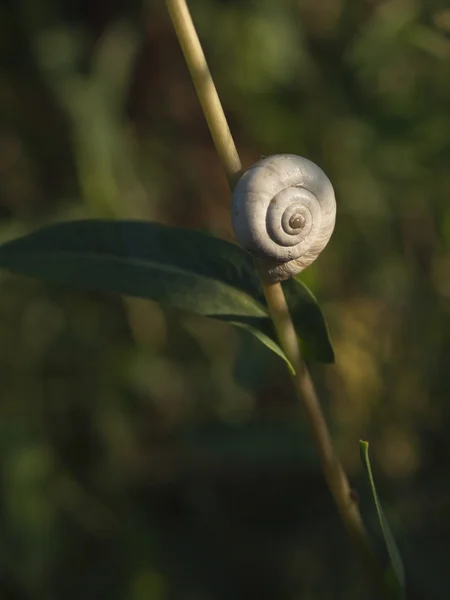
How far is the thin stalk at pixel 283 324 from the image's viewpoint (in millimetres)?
689

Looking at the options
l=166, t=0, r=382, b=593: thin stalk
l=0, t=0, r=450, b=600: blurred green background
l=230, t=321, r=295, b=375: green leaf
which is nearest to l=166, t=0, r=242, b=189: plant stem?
l=166, t=0, r=382, b=593: thin stalk

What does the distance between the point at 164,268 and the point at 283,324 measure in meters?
0.20

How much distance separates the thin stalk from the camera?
0.69 meters

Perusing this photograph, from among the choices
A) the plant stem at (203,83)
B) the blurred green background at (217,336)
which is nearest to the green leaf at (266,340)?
the plant stem at (203,83)

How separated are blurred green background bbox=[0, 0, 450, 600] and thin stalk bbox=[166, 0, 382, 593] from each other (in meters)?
0.71

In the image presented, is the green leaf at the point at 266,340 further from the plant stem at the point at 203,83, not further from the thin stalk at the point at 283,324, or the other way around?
the plant stem at the point at 203,83

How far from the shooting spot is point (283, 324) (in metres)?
0.82

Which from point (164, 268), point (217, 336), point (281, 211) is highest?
point (281, 211)

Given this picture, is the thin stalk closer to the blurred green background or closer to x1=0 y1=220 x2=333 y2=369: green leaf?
x1=0 y1=220 x2=333 y2=369: green leaf

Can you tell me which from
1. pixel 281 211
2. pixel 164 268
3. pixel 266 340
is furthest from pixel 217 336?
pixel 281 211

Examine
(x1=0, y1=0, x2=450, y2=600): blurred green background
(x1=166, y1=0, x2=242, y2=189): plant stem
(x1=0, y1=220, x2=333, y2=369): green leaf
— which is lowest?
(x1=0, y1=0, x2=450, y2=600): blurred green background

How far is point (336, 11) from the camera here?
2693 millimetres

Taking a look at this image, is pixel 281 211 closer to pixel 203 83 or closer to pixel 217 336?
pixel 203 83

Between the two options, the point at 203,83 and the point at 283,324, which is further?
the point at 283,324
